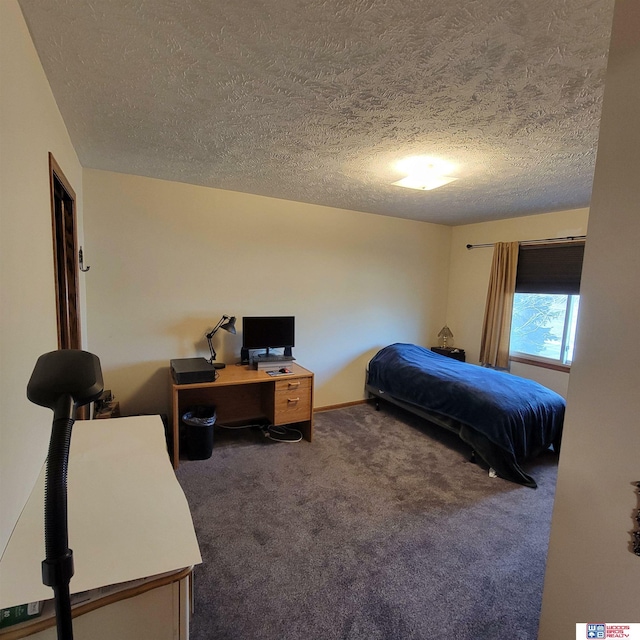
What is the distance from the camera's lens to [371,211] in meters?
3.99

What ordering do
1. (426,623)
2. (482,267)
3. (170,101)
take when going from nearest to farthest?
1. (426,623)
2. (170,101)
3. (482,267)

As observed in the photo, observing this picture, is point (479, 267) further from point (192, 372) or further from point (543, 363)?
point (192, 372)

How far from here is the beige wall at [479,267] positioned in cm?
363

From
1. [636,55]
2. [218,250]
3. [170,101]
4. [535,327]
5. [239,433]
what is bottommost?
[239,433]

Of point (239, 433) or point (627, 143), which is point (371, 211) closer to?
point (239, 433)

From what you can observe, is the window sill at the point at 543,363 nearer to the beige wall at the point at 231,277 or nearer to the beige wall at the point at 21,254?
the beige wall at the point at 231,277

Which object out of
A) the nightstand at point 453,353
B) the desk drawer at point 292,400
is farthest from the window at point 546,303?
the desk drawer at point 292,400

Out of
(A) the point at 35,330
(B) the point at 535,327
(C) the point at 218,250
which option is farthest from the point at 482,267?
(A) the point at 35,330

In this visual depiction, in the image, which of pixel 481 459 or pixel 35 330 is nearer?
pixel 35 330

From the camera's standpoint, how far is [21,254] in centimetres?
113

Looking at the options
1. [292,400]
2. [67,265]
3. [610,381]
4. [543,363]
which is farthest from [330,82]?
[543,363]

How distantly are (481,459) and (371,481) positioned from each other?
106 centimetres

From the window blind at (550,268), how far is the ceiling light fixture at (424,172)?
1869 mm

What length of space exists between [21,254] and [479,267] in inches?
177
